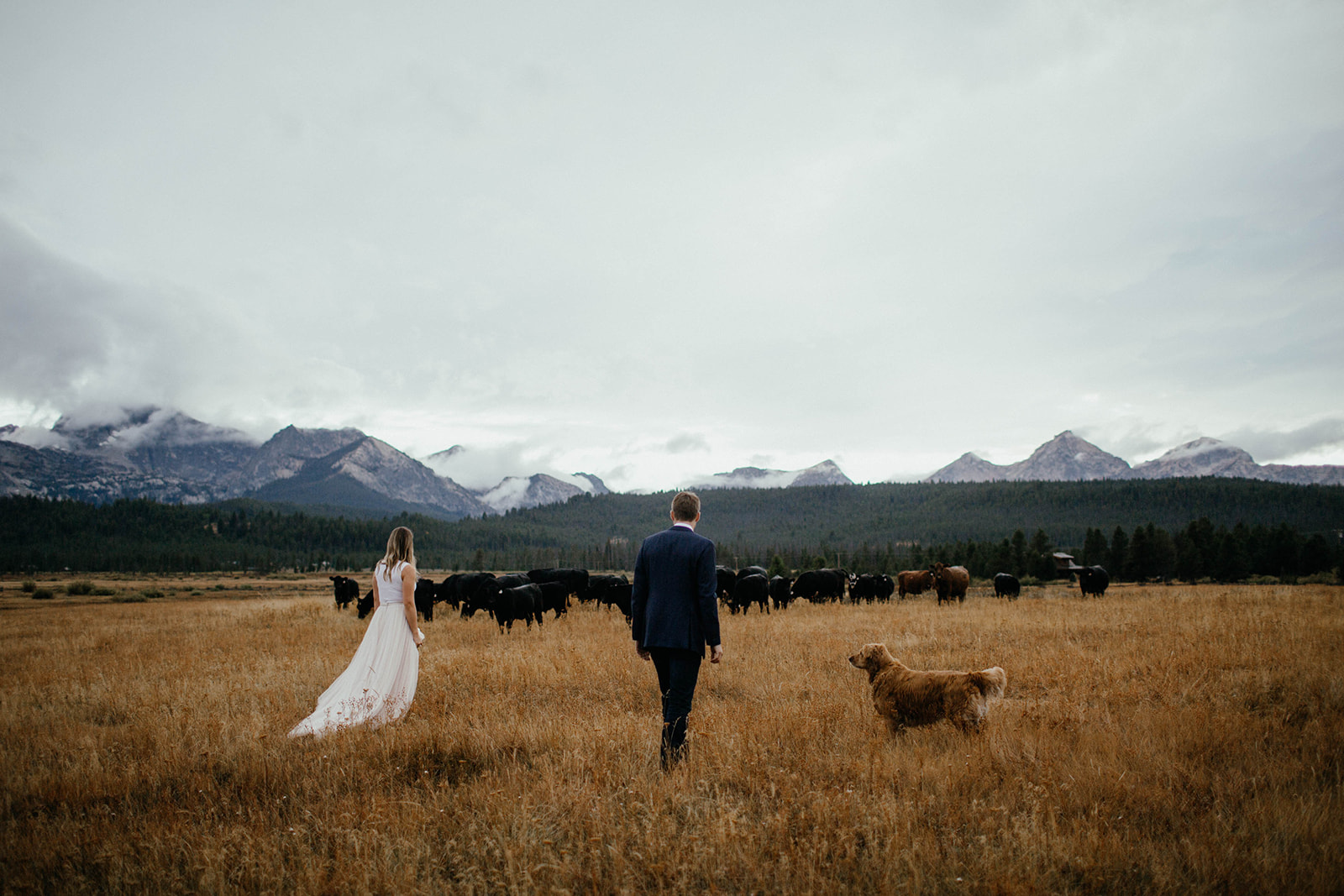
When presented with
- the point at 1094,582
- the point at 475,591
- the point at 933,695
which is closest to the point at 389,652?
the point at 933,695

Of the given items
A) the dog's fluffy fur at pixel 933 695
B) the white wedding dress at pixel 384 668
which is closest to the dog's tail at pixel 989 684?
the dog's fluffy fur at pixel 933 695

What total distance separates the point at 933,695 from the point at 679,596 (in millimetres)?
3497

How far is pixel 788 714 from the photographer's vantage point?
7309 mm

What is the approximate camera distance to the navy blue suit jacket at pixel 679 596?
5520 millimetres

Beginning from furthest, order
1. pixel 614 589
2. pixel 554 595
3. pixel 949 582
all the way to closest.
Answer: pixel 949 582, pixel 614 589, pixel 554 595

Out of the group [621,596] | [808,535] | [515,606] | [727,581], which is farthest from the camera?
[808,535]

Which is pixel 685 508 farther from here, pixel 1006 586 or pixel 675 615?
pixel 1006 586

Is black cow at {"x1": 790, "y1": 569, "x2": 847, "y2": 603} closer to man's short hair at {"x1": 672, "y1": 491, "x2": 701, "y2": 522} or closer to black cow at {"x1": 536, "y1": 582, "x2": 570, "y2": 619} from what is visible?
black cow at {"x1": 536, "y1": 582, "x2": 570, "y2": 619}

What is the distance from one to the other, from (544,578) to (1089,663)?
70.9 feet

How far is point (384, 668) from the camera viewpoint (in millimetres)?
8070

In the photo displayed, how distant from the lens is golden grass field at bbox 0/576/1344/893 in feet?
13.2

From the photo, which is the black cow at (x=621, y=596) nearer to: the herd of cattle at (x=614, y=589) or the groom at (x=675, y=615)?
the herd of cattle at (x=614, y=589)

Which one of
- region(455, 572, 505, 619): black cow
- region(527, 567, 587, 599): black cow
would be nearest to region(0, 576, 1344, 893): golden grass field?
region(455, 572, 505, 619): black cow

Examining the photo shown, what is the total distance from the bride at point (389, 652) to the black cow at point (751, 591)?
16.9 m
